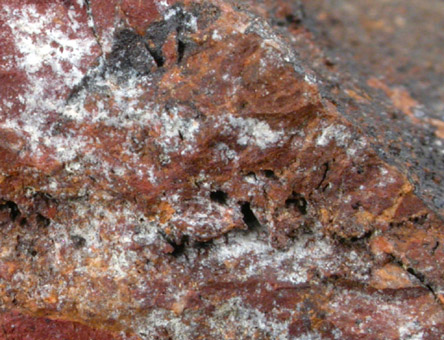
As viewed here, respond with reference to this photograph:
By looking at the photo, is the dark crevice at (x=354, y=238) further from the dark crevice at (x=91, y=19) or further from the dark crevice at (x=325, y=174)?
the dark crevice at (x=91, y=19)

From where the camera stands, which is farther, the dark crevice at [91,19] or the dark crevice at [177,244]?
the dark crevice at [177,244]

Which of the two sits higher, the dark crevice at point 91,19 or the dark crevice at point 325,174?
the dark crevice at point 91,19

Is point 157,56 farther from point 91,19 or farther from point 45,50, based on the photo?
point 45,50

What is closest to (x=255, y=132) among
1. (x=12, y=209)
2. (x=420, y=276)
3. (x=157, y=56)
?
(x=157, y=56)

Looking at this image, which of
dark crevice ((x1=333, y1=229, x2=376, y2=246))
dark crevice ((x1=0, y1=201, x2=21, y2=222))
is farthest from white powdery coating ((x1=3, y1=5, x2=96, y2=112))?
dark crevice ((x1=333, y1=229, x2=376, y2=246))

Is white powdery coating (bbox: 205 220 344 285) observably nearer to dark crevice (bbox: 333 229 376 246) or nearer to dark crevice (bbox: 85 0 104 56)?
dark crevice (bbox: 333 229 376 246)

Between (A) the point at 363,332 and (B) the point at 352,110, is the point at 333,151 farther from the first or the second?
(A) the point at 363,332

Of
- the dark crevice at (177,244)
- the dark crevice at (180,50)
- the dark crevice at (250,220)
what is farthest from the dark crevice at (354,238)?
the dark crevice at (180,50)

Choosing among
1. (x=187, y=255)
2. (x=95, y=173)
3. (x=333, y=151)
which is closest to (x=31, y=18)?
(x=95, y=173)
